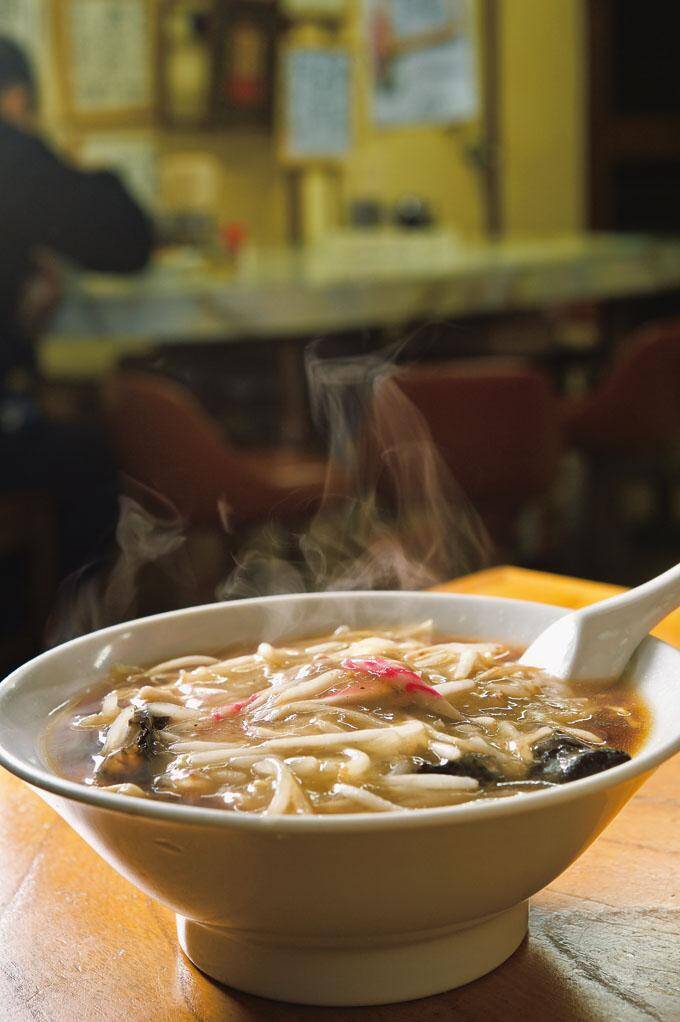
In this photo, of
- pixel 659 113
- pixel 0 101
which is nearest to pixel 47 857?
pixel 0 101

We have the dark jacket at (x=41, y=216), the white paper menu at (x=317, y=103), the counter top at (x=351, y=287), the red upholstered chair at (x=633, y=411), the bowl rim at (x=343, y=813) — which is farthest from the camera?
the white paper menu at (x=317, y=103)

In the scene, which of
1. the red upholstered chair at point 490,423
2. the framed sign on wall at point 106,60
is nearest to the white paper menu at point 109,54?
the framed sign on wall at point 106,60

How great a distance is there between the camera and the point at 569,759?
72 cm

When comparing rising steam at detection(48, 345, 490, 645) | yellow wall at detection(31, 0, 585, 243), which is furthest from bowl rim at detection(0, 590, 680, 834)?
yellow wall at detection(31, 0, 585, 243)

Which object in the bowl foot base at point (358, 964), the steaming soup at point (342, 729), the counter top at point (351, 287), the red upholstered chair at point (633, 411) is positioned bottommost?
the red upholstered chair at point (633, 411)

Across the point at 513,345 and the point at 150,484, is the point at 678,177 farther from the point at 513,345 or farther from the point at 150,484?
the point at 150,484

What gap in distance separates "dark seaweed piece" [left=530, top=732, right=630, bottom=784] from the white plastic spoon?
17 cm

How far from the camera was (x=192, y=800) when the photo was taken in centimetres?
71

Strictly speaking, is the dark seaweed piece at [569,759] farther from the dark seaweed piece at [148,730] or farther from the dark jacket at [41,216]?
the dark jacket at [41,216]

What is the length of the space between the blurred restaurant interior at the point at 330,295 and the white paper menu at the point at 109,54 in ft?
0.05

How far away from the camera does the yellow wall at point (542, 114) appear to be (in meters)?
7.02

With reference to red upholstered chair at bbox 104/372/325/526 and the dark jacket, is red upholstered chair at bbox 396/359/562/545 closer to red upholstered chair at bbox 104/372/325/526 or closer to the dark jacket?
red upholstered chair at bbox 104/372/325/526

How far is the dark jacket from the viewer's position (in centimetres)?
393

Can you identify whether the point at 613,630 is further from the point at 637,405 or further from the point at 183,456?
the point at 637,405
